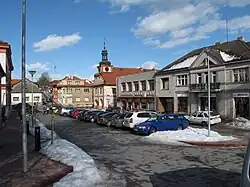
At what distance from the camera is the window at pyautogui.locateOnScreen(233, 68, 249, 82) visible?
32.2 m

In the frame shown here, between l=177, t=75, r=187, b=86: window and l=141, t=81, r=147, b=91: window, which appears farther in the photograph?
l=141, t=81, r=147, b=91: window

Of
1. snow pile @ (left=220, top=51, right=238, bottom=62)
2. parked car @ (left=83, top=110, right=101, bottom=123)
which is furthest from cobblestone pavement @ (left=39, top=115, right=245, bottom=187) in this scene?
snow pile @ (left=220, top=51, right=238, bottom=62)

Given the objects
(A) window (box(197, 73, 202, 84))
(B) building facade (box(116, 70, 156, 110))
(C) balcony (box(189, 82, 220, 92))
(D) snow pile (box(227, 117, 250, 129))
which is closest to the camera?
(D) snow pile (box(227, 117, 250, 129))

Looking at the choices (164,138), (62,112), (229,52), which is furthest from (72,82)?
(164,138)

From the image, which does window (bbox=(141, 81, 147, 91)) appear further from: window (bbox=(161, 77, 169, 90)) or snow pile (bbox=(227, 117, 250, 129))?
snow pile (bbox=(227, 117, 250, 129))

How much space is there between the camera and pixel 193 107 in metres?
39.2

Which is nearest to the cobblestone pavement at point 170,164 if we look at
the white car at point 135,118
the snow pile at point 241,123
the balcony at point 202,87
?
the white car at point 135,118

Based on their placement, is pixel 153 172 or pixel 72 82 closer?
pixel 153 172

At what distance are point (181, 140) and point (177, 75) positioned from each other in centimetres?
2540

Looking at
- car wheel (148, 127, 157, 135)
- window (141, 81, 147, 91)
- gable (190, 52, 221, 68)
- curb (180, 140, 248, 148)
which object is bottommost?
curb (180, 140, 248, 148)

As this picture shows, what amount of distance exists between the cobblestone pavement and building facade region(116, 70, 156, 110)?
107 ft

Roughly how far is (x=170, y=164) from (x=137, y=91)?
139 ft

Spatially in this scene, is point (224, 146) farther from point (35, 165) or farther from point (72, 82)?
point (72, 82)

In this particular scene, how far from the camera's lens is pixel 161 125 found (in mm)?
22469
